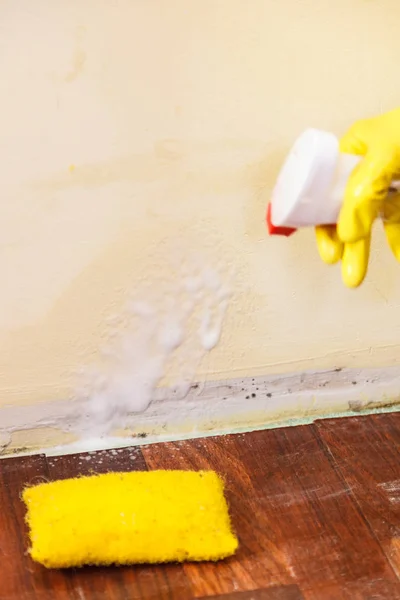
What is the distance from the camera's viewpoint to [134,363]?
897mm

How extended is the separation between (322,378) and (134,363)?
10.2 inches

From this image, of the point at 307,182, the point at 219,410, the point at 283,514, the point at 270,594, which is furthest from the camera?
the point at 219,410

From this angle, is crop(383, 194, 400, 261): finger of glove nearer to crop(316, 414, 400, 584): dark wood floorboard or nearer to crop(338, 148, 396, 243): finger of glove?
crop(338, 148, 396, 243): finger of glove

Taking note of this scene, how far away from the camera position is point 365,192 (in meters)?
0.60

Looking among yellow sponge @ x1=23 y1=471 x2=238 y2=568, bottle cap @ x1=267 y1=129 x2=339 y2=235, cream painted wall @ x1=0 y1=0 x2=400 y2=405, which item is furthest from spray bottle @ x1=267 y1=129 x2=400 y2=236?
yellow sponge @ x1=23 y1=471 x2=238 y2=568

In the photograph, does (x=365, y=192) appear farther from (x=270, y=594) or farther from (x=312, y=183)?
(x=270, y=594)

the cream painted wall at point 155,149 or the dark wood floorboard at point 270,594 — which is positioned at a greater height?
the cream painted wall at point 155,149

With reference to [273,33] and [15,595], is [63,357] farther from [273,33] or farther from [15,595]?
[273,33]

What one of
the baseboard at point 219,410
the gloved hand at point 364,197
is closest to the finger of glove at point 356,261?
the gloved hand at point 364,197

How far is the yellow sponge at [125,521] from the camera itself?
28.5 inches

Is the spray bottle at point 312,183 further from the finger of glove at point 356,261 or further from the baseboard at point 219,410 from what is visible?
the baseboard at point 219,410

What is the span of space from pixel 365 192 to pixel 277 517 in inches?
15.5

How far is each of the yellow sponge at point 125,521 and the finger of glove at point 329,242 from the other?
11.9 inches

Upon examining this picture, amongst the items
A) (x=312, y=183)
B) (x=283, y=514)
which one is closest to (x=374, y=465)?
(x=283, y=514)
